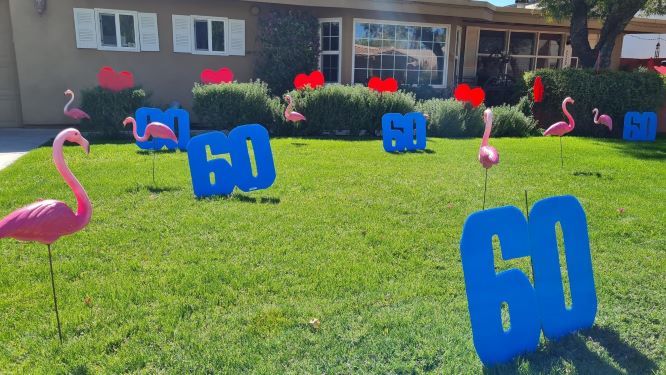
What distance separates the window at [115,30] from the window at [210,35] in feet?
3.42

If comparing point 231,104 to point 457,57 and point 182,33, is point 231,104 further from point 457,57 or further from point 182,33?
point 457,57

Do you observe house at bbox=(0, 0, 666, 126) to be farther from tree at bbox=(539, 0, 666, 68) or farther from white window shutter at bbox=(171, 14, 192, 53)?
tree at bbox=(539, 0, 666, 68)

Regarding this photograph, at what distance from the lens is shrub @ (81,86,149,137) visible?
34.2ft

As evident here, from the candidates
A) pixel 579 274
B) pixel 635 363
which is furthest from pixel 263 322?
pixel 635 363

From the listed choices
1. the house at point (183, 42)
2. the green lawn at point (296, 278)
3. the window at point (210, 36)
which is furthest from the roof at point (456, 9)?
the green lawn at point (296, 278)

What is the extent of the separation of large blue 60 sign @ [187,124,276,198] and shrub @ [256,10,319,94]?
25.0 ft

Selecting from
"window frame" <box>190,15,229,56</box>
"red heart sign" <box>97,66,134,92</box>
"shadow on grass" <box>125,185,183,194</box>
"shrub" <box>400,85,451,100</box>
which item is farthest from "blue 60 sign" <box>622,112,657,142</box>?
"red heart sign" <box>97,66,134,92</box>

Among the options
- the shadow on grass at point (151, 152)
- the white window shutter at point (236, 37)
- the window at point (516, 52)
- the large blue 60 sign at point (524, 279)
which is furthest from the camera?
the window at point (516, 52)

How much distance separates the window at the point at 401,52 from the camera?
14438 millimetres

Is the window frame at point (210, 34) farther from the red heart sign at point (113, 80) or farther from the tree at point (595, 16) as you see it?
the tree at point (595, 16)

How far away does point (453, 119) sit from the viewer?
11.5m

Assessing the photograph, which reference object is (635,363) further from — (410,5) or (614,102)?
(410,5)

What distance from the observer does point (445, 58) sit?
607 inches

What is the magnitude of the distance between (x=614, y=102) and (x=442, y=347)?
11.7 meters
